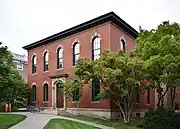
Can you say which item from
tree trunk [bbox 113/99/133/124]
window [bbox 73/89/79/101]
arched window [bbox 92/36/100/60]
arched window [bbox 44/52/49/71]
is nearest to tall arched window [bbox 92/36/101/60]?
arched window [bbox 92/36/100/60]

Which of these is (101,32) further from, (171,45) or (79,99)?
(171,45)

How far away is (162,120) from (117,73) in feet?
16.5

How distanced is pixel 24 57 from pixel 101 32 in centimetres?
3686

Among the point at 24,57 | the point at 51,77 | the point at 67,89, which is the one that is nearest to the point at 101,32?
the point at 67,89

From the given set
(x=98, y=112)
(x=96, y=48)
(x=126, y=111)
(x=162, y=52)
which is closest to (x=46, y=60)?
(x=96, y=48)

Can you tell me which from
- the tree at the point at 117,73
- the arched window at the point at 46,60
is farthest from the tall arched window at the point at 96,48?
the arched window at the point at 46,60

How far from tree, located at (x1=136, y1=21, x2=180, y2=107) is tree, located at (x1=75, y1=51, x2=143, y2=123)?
3.50 ft

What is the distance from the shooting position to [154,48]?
21.6 m

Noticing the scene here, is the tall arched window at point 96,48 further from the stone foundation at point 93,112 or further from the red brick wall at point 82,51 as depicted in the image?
the stone foundation at point 93,112

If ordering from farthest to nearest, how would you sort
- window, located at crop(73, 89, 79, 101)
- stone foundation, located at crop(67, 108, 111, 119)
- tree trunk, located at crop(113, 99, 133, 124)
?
window, located at crop(73, 89, 79, 101) < stone foundation, located at crop(67, 108, 111, 119) < tree trunk, located at crop(113, 99, 133, 124)

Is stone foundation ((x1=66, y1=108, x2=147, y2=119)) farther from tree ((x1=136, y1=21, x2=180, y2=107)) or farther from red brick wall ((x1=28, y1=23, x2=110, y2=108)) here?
tree ((x1=136, y1=21, x2=180, y2=107))

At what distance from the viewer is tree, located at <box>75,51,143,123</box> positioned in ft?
75.3

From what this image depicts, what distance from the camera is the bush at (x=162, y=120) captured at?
66.5 ft

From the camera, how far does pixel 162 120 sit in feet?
67.0
